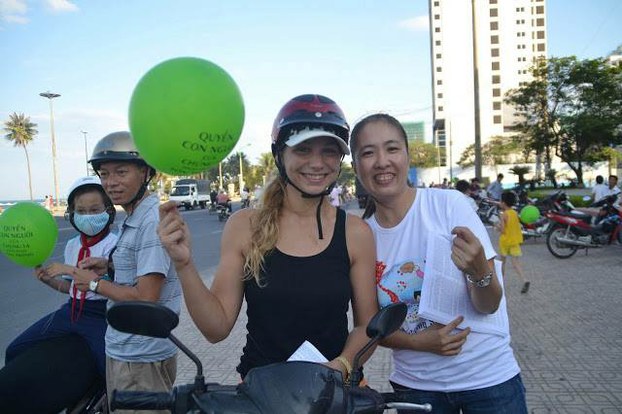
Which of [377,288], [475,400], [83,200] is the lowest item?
[475,400]

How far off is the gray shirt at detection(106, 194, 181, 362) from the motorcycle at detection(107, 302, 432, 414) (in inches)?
30.4

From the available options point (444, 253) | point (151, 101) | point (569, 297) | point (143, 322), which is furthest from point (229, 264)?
point (569, 297)

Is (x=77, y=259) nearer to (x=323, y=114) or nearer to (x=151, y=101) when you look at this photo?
(x=151, y=101)

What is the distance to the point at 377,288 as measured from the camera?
2.15 metres

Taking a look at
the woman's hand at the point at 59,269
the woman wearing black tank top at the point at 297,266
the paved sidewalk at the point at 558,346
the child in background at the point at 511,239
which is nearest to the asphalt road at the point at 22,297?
the woman's hand at the point at 59,269

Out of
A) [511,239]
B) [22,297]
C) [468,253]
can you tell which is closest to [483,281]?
[468,253]

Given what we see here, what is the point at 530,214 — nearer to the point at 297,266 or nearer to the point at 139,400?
the point at 297,266

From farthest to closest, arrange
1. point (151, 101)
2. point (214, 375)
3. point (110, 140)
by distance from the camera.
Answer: point (214, 375) → point (110, 140) → point (151, 101)

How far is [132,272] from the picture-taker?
2.40 metres

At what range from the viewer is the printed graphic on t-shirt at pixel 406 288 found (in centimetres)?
206

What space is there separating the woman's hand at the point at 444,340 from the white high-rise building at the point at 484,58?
8407 cm

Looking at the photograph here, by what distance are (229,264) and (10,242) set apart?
175 cm

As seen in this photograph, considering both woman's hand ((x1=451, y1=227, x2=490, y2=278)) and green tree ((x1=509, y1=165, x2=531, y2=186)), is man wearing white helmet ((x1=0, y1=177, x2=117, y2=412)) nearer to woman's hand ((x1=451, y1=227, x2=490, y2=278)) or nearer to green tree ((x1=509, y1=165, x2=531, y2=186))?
woman's hand ((x1=451, y1=227, x2=490, y2=278))

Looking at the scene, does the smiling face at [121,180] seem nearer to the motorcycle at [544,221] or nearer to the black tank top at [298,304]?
the black tank top at [298,304]
